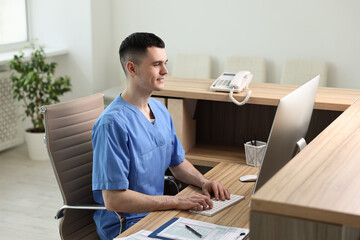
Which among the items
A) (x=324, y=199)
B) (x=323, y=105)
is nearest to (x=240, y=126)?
(x=323, y=105)

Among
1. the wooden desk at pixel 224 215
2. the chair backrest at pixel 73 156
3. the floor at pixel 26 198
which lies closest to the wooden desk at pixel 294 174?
the wooden desk at pixel 224 215

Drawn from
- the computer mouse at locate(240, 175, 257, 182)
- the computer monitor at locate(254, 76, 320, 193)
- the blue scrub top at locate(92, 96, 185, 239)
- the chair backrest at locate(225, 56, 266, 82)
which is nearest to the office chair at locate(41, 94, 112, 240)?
the blue scrub top at locate(92, 96, 185, 239)

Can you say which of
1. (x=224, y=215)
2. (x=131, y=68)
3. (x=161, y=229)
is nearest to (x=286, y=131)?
(x=224, y=215)

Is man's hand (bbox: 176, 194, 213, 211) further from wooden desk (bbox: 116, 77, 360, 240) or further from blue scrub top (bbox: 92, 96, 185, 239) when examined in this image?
blue scrub top (bbox: 92, 96, 185, 239)

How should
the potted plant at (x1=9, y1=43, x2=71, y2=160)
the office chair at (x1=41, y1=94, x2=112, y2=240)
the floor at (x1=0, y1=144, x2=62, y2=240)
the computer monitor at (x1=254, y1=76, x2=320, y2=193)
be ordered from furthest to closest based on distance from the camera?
the potted plant at (x1=9, y1=43, x2=71, y2=160) → the floor at (x1=0, y1=144, x2=62, y2=240) → the office chair at (x1=41, y1=94, x2=112, y2=240) → the computer monitor at (x1=254, y1=76, x2=320, y2=193)

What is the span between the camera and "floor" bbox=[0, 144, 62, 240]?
361 centimetres

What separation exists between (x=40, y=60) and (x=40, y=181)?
1125mm

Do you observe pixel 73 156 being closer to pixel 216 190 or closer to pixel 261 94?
pixel 216 190

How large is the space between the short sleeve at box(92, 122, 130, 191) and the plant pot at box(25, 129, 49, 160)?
2.93 m

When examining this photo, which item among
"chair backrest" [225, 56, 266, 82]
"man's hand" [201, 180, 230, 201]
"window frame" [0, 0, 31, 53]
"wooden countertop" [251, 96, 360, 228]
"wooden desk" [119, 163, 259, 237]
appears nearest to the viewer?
"wooden countertop" [251, 96, 360, 228]

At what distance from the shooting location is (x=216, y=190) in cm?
221

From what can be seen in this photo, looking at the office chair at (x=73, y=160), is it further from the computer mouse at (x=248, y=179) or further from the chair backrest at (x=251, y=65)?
the chair backrest at (x=251, y=65)

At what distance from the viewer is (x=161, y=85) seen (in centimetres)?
224

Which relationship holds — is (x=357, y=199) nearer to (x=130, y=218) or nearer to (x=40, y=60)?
(x=130, y=218)
